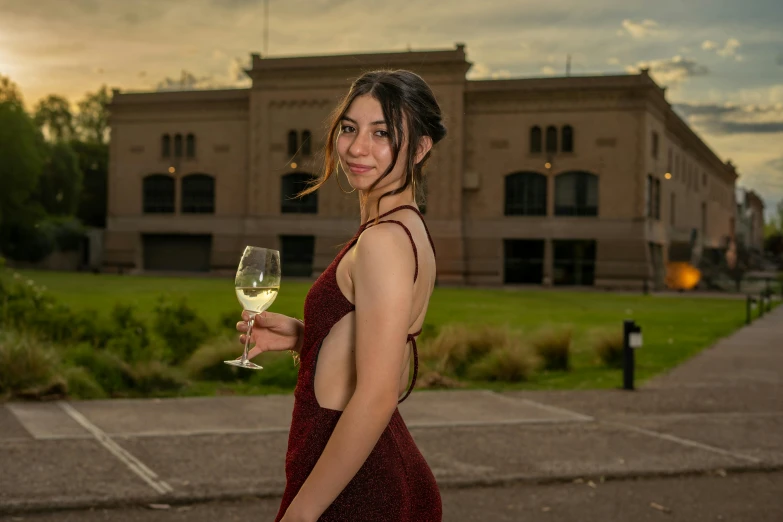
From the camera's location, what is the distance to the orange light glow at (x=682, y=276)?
186ft

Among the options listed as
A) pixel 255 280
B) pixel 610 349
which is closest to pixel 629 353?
pixel 610 349

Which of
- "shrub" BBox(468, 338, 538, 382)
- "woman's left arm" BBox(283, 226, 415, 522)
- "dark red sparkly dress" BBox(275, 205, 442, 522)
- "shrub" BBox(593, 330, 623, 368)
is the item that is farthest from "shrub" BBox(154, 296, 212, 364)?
"woman's left arm" BBox(283, 226, 415, 522)

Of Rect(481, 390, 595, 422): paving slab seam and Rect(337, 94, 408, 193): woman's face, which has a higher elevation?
Rect(337, 94, 408, 193): woman's face

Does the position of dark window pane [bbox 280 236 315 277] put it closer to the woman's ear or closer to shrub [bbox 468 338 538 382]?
shrub [bbox 468 338 538 382]

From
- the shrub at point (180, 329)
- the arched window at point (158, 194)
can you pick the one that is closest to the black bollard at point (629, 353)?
the shrub at point (180, 329)

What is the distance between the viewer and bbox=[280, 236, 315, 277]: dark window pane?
59156mm

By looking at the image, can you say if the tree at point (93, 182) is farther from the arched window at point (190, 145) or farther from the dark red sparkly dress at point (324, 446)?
the dark red sparkly dress at point (324, 446)

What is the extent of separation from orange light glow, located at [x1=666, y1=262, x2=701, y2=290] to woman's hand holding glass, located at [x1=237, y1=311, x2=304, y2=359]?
181ft

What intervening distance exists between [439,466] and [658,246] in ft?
176

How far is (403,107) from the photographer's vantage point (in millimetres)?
2652

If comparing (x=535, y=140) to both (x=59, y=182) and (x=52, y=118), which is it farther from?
(x=52, y=118)

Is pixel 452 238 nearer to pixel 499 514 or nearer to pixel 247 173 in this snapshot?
pixel 247 173

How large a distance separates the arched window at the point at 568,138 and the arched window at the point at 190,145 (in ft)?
77.3

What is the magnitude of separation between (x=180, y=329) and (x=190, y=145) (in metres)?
48.7
